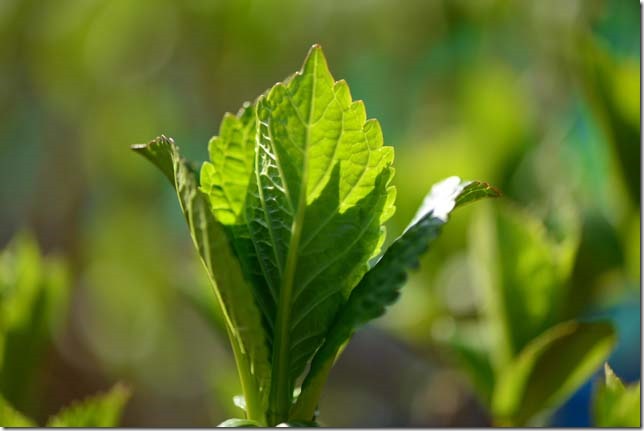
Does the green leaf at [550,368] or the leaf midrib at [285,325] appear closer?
the leaf midrib at [285,325]

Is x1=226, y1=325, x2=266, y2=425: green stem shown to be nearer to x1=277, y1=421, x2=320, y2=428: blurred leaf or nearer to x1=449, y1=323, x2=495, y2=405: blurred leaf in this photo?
x1=277, y1=421, x2=320, y2=428: blurred leaf

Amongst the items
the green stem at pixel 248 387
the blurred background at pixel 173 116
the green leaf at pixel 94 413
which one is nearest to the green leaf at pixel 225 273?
the green stem at pixel 248 387

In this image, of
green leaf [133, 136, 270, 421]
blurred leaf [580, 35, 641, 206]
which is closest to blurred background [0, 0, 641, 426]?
blurred leaf [580, 35, 641, 206]

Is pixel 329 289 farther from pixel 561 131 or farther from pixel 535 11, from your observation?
pixel 535 11

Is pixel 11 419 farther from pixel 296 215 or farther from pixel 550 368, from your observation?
pixel 550 368

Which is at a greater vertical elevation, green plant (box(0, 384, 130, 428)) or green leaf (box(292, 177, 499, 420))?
green leaf (box(292, 177, 499, 420))

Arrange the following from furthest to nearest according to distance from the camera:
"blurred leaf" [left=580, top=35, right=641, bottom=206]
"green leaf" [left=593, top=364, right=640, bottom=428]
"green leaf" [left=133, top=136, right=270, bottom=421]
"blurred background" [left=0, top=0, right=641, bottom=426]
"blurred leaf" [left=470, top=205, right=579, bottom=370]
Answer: "blurred background" [left=0, top=0, right=641, bottom=426] → "blurred leaf" [left=580, top=35, right=641, bottom=206] → "blurred leaf" [left=470, top=205, right=579, bottom=370] → "green leaf" [left=593, top=364, right=640, bottom=428] → "green leaf" [left=133, top=136, right=270, bottom=421]

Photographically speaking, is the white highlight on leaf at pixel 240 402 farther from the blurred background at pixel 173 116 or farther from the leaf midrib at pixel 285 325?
the blurred background at pixel 173 116
